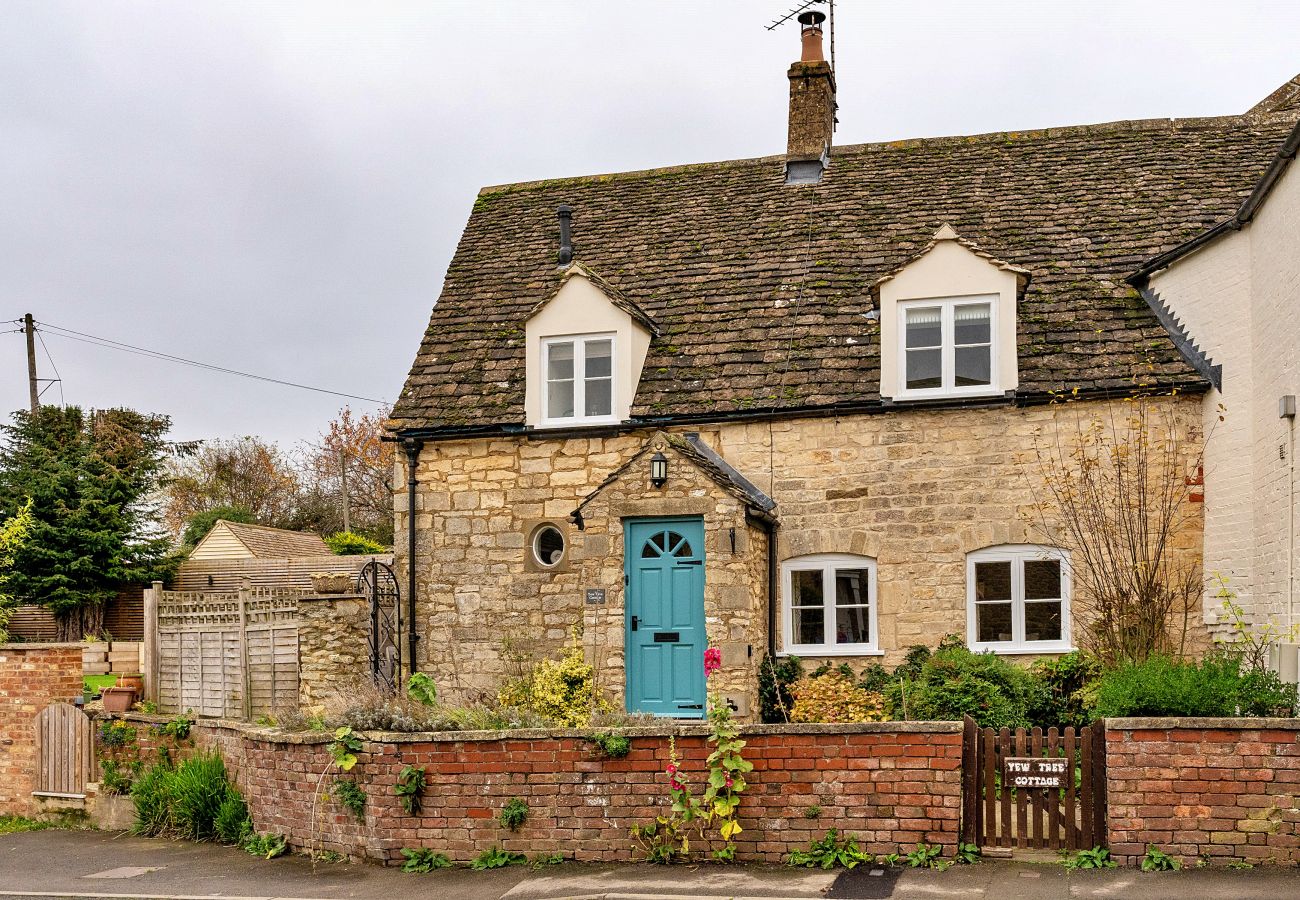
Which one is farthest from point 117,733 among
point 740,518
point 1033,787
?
point 1033,787

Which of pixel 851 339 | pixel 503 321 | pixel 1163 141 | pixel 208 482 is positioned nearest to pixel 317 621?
pixel 503 321

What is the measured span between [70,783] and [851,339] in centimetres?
1134

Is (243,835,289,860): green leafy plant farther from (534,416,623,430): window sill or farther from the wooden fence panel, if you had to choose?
(534,416,623,430): window sill

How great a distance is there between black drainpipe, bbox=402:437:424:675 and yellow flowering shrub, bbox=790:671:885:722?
17.0 ft

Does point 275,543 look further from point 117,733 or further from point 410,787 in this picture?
point 410,787

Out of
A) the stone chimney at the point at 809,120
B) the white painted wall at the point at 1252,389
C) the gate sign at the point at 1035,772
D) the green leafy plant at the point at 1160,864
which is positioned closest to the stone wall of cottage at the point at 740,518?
the white painted wall at the point at 1252,389

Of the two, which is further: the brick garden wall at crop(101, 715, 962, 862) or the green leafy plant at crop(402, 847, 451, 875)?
the green leafy plant at crop(402, 847, 451, 875)

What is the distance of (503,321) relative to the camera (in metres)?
18.7

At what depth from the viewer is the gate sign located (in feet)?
32.2

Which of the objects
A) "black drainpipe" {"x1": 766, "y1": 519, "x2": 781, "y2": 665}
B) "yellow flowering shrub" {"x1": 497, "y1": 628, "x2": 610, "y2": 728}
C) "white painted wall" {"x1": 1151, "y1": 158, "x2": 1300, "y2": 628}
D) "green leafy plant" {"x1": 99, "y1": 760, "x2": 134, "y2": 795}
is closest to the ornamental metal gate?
"yellow flowering shrub" {"x1": 497, "y1": 628, "x2": 610, "y2": 728}

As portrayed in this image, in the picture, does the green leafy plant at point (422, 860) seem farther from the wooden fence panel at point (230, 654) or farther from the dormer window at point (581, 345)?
the dormer window at point (581, 345)

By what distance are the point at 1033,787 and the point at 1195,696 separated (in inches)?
56.2

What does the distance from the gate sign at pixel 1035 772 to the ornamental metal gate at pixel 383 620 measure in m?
8.78

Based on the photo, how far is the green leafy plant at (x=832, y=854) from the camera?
9.99 metres
